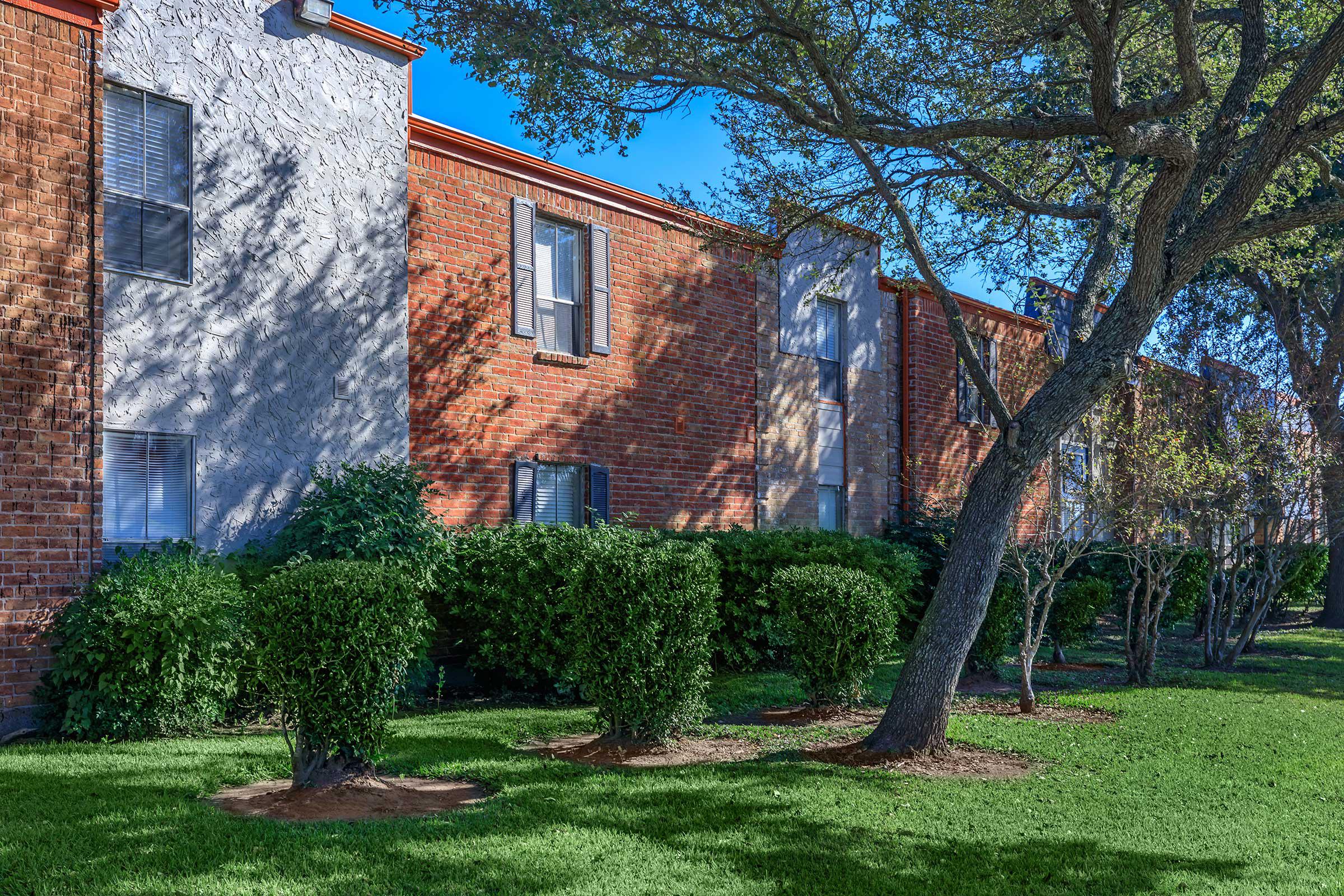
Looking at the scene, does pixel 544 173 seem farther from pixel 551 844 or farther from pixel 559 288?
pixel 551 844

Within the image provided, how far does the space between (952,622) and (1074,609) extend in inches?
309

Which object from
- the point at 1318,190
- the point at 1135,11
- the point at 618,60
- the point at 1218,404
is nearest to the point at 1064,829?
the point at 618,60

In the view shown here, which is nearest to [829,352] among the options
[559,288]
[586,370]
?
[586,370]

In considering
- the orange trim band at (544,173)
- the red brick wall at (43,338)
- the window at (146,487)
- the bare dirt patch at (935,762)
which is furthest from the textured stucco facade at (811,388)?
the red brick wall at (43,338)

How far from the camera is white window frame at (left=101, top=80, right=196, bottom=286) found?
9.41 metres

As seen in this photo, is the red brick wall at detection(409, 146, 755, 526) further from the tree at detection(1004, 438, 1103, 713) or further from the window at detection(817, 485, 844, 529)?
the tree at detection(1004, 438, 1103, 713)

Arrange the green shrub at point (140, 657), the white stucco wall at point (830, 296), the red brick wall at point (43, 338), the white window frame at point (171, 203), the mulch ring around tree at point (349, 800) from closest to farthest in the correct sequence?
the mulch ring around tree at point (349, 800)
the green shrub at point (140, 657)
the red brick wall at point (43, 338)
the white window frame at point (171, 203)
the white stucco wall at point (830, 296)

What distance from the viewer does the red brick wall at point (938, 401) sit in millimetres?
19781

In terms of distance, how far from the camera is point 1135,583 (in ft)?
41.8

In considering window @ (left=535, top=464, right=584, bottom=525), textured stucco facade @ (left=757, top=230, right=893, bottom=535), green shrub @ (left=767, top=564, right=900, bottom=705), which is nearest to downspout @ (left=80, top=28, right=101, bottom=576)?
window @ (left=535, top=464, right=584, bottom=525)

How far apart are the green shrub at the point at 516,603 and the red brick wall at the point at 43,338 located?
346 cm

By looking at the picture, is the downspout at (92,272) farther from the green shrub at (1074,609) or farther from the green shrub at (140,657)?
the green shrub at (1074,609)

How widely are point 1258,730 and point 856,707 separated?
11.9ft

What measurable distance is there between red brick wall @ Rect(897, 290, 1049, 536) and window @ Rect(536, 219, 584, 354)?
7693 mm
